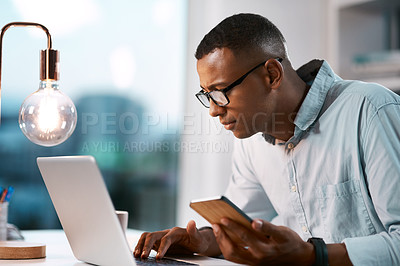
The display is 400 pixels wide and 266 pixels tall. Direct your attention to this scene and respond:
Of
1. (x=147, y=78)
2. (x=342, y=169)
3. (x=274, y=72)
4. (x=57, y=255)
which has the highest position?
(x=147, y=78)

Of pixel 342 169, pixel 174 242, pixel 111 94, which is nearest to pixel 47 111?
pixel 174 242

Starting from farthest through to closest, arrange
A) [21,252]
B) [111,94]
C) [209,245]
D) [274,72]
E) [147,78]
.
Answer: [147,78] → [111,94] → [274,72] → [209,245] → [21,252]

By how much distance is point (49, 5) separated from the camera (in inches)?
110

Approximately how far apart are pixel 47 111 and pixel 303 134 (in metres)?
0.73

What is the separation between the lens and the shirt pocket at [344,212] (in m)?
1.47

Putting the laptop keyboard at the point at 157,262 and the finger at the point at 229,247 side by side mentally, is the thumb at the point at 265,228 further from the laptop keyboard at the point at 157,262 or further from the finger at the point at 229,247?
the laptop keyboard at the point at 157,262

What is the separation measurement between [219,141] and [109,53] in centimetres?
79

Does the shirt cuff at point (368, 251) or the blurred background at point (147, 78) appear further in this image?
the blurred background at point (147, 78)

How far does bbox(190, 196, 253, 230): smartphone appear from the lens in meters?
1.00

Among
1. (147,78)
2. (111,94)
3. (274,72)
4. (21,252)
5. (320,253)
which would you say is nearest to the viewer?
(320,253)

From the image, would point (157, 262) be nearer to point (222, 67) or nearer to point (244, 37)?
point (222, 67)

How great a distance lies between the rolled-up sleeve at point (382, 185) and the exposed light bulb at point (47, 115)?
29.7 inches

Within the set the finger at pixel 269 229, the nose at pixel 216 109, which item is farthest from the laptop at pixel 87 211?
the nose at pixel 216 109

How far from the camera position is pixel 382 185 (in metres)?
1.33
